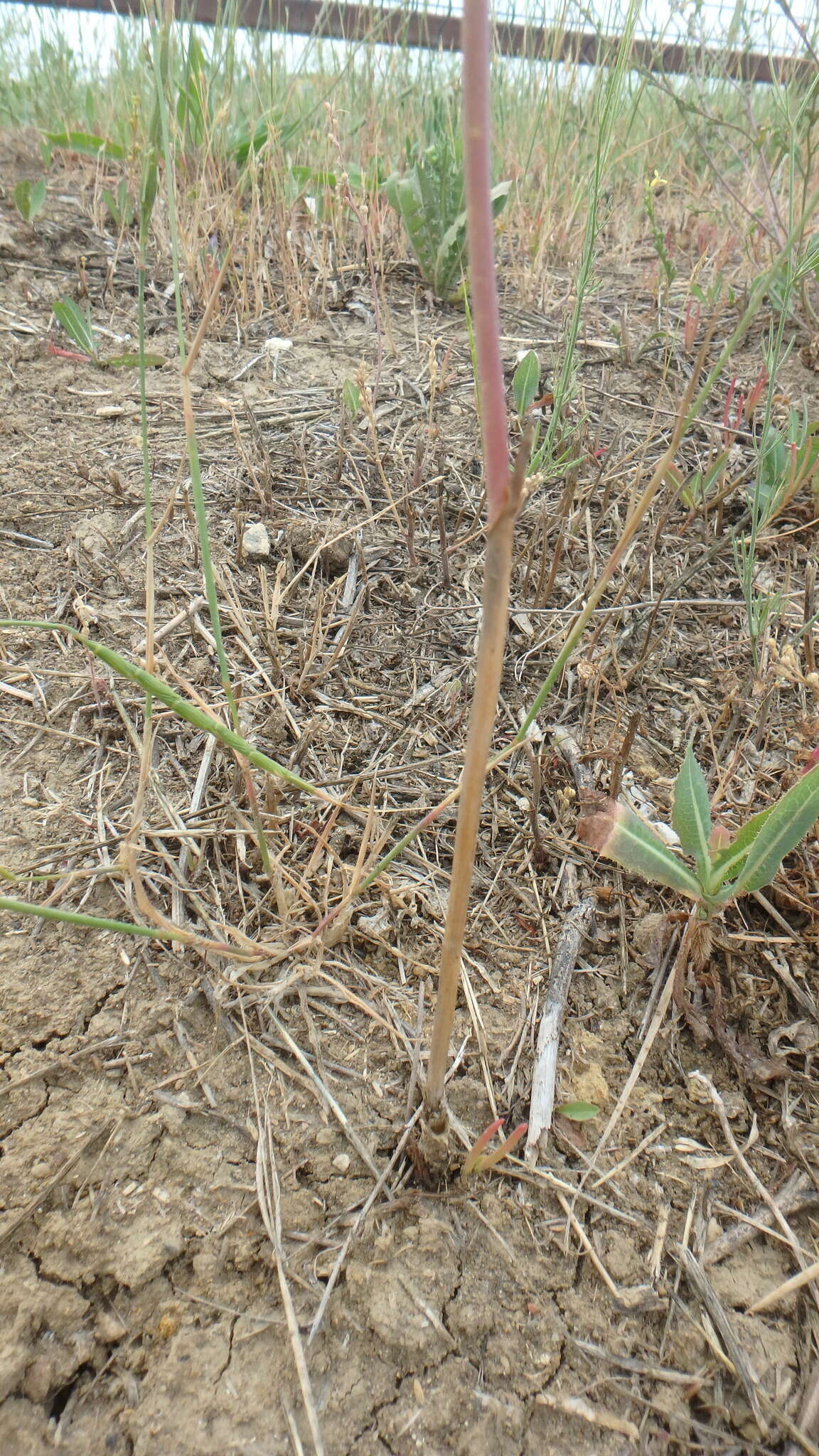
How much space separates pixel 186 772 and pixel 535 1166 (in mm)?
694

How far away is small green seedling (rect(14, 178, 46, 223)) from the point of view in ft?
6.89

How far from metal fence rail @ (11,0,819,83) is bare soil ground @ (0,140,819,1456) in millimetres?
945

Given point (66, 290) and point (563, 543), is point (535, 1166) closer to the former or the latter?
point (563, 543)

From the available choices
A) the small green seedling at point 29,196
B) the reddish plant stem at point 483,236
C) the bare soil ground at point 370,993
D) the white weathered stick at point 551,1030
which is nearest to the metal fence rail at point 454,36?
the small green seedling at point 29,196

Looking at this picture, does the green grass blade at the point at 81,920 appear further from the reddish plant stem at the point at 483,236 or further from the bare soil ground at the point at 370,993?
the reddish plant stem at the point at 483,236

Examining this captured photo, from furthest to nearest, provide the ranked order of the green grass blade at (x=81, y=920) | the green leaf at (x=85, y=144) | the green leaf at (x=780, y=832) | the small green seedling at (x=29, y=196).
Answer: the green leaf at (x=85, y=144), the small green seedling at (x=29, y=196), the green leaf at (x=780, y=832), the green grass blade at (x=81, y=920)

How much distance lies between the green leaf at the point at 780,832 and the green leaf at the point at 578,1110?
28cm

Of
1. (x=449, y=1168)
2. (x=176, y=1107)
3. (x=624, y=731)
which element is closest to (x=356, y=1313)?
(x=449, y=1168)

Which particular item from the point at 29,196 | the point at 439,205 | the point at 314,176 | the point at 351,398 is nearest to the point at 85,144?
the point at 29,196

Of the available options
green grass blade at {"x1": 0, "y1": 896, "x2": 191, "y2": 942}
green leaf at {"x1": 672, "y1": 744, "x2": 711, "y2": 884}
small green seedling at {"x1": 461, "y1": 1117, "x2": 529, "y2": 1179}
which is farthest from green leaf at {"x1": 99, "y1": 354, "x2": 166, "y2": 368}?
small green seedling at {"x1": 461, "y1": 1117, "x2": 529, "y2": 1179}

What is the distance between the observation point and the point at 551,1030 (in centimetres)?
101

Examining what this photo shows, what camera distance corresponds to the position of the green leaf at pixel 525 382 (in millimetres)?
1541

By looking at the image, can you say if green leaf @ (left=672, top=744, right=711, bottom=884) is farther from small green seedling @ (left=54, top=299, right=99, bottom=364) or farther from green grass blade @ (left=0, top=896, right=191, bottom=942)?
small green seedling @ (left=54, top=299, right=99, bottom=364)

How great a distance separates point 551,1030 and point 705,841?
0.29 metres
